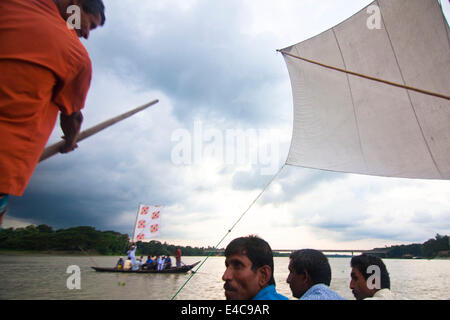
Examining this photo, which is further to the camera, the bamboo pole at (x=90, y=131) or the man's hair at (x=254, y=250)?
the man's hair at (x=254, y=250)

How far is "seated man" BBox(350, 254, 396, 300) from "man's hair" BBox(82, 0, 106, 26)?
10.0 feet

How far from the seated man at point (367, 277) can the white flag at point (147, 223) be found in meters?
21.1

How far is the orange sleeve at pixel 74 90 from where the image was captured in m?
1.00

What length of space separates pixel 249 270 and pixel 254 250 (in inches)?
5.9

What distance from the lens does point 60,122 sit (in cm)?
116

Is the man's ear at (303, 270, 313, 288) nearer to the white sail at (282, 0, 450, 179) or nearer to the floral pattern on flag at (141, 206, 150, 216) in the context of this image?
the white sail at (282, 0, 450, 179)

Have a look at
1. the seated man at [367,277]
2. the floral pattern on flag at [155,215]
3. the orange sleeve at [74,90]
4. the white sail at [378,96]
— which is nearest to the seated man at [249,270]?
the seated man at [367,277]

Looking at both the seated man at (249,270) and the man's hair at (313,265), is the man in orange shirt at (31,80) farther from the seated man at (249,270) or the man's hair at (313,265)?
the man's hair at (313,265)

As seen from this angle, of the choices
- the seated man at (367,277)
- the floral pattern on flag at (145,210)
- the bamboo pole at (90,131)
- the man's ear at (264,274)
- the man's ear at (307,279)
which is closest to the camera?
the bamboo pole at (90,131)

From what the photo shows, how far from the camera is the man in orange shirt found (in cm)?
83

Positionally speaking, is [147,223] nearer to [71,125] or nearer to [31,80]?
[71,125]
